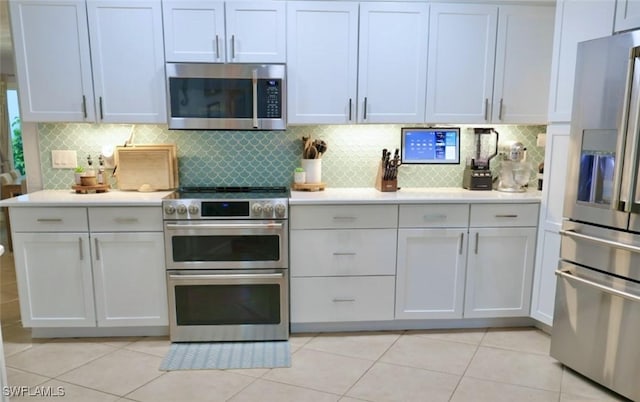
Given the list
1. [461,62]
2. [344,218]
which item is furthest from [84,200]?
[461,62]

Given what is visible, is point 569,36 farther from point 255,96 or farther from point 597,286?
point 255,96

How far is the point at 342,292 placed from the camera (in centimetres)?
274

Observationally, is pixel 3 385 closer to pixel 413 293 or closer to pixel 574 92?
pixel 413 293

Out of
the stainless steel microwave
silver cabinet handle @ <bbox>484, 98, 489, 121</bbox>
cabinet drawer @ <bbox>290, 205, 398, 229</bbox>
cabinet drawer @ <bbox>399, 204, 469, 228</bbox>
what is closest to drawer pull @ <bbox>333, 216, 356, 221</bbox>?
cabinet drawer @ <bbox>290, 205, 398, 229</bbox>

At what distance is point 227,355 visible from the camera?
99.5 inches

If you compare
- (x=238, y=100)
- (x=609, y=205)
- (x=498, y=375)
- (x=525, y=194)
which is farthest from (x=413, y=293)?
(x=238, y=100)

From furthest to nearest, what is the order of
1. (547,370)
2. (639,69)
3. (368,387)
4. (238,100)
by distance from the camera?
(238,100), (547,370), (368,387), (639,69)

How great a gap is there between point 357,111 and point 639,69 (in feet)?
4.87

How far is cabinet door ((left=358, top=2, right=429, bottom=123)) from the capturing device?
2.74m

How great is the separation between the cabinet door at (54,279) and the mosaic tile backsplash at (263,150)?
63 cm

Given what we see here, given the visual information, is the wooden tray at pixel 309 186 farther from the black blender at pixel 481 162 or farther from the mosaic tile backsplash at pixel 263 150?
the black blender at pixel 481 162

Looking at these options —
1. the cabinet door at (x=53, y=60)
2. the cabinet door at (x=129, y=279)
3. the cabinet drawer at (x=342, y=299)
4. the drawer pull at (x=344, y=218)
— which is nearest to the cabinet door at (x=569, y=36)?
the drawer pull at (x=344, y=218)

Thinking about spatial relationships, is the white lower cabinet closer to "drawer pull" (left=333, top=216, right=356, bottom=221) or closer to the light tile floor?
the light tile floor

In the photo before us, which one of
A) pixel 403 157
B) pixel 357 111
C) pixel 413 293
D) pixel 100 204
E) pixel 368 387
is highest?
pixel 357 111
